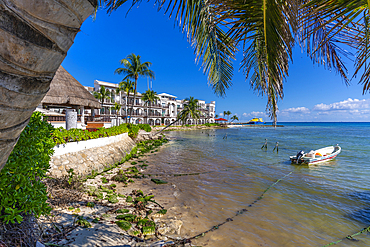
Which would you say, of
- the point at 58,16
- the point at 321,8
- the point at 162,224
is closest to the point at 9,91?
the point at 58,16

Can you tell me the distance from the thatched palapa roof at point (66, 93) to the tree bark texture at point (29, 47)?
419 inches

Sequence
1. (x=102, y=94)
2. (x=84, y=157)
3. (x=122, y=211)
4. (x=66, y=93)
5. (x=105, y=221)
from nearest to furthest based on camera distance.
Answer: (x=105, y=221) < (x=122, y=211) < (x=84, y=157) < (x=66, y=93) < (x=102, y=94)

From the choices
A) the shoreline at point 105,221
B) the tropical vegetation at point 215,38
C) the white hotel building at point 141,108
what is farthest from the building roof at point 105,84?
the tropical vegetation at point 215,38

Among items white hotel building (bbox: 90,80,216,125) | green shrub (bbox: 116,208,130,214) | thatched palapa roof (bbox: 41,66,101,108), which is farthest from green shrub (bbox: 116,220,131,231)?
white hotel building (bbox: 90,80,216,125)

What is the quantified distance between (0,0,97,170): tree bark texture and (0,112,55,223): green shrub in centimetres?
282

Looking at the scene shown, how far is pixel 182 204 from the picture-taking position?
725cm

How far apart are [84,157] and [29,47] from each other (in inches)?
390

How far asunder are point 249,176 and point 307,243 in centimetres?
619

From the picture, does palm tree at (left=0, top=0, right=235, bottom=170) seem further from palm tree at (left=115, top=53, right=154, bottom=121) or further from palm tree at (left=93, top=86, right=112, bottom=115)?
palm tree at (left=93, top=86, right=112, bottom=115)

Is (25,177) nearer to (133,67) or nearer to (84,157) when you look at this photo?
(84,157)

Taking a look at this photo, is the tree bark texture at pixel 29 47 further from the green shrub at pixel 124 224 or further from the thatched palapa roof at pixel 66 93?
the thatched palapa roof at pixel 66 93

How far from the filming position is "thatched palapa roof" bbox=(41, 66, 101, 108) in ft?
31.8

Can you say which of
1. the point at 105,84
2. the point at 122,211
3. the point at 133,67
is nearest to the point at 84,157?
the point at 122,211

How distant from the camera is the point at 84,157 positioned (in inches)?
364
